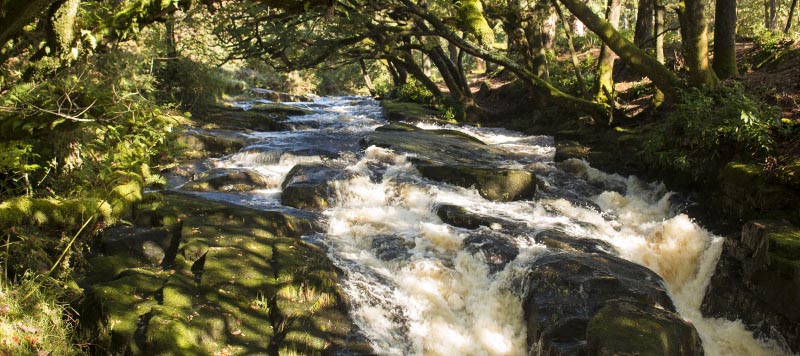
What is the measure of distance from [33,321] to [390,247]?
4334 mm

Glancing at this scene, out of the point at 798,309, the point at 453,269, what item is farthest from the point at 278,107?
the point at 798,309

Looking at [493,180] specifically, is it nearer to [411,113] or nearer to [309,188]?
[309,188]

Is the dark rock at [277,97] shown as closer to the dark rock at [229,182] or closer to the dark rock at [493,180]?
the dark rock at [229,182]

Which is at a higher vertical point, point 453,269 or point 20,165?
point 20,165

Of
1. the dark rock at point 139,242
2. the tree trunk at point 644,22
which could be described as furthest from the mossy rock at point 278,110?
the dark rock at point 139,242

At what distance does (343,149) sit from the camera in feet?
44.8

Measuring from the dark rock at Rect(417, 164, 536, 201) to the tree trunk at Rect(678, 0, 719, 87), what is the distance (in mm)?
3732

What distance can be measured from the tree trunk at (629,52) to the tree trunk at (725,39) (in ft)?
3.52

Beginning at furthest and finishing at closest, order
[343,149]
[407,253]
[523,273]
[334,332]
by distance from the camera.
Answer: [343,149] → [407,253] → [523,273] → [334,332]

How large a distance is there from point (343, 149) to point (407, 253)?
630 cm

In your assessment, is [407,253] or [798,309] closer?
[798,309]

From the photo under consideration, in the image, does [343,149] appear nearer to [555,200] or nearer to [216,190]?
[216,190]

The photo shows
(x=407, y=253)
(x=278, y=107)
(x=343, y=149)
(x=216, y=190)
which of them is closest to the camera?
(x=407, y=253)

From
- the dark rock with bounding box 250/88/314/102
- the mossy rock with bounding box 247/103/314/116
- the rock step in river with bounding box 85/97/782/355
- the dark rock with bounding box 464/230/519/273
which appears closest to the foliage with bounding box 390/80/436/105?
the mossy rock with bounding box 247/103/314/116
